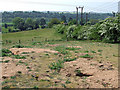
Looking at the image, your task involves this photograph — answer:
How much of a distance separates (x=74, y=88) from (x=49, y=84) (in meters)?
0.81

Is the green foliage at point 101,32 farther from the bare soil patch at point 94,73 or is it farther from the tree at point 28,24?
the tree at point 28,24

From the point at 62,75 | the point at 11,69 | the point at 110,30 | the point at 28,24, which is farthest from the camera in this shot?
the point at 28,24

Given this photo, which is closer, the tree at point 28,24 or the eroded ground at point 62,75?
the eroded ground at point 62,75

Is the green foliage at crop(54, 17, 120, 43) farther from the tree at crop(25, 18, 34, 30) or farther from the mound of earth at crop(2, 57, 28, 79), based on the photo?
the tree at crop(25, 18, 34, 30)

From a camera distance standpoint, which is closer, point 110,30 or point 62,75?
point 62,75

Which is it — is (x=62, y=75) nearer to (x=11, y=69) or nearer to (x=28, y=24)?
(x=11, y=69)

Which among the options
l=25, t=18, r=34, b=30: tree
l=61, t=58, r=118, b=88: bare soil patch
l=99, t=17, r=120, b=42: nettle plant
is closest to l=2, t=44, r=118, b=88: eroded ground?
l=61, t=58, r=118, b=88: bare soil patch

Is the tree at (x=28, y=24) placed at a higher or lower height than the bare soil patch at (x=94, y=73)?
higher

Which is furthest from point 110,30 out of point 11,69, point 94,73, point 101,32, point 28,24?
point 28,24

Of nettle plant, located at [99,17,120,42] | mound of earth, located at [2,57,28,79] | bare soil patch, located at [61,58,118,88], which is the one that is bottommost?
bare soil patch, located at [61,58,118,88]

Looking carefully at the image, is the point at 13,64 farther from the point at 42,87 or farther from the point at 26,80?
the point at 42,87

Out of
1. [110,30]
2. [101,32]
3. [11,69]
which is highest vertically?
[110,30]

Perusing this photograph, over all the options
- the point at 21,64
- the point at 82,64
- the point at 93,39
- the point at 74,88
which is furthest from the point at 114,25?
the point at 74,88

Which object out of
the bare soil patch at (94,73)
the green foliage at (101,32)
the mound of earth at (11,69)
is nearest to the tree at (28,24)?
the green foliage at (101,32)
